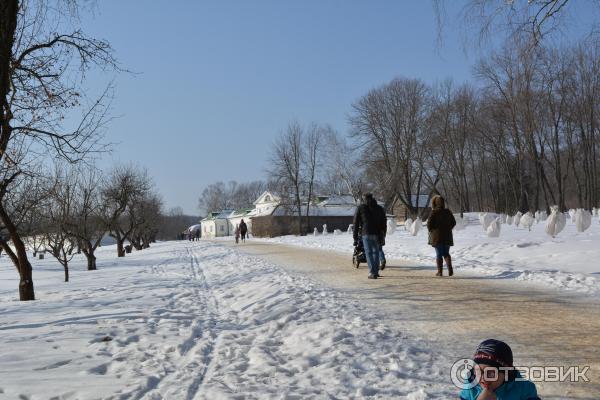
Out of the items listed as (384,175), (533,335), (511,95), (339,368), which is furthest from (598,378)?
(384,175)

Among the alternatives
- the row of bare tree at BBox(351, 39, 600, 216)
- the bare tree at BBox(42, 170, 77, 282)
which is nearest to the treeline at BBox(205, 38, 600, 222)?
the row of bare tree at BBox(351, 39, 600, 216)

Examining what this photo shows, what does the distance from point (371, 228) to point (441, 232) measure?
1.56m

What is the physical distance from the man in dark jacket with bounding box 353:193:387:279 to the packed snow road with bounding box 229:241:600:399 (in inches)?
17.1

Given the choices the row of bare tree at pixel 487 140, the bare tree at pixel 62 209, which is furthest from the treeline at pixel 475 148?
the bare tree at pixel 62 209

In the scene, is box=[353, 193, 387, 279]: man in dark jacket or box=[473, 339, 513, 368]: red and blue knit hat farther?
box=[353, 193, 387, 279]: man in dark jacket

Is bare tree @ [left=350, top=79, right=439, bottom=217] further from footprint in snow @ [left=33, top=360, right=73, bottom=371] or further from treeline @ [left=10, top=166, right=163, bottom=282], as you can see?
footprint in snow @ [left=33, top=360, right=73, bottom=371]

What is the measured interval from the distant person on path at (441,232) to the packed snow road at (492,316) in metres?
0.45

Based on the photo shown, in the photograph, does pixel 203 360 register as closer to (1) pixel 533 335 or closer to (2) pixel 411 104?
(1) pixel 533 335

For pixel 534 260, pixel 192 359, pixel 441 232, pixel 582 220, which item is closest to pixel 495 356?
pixel 192 359

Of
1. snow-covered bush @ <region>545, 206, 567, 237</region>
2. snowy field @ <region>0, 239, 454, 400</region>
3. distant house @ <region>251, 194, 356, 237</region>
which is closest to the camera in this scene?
snowy field @ <region>0, 239, 454, 400</region>

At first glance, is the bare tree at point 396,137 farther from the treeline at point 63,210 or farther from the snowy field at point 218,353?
the snowy field at point 218,353

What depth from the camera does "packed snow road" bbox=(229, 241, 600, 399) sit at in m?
4.75

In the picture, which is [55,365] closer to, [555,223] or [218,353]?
[218,353]

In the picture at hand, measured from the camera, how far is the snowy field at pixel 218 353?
4.28 metres
